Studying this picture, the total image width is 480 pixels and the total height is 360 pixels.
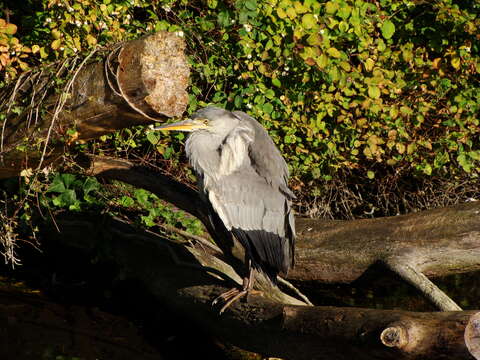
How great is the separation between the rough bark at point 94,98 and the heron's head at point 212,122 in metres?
0.33

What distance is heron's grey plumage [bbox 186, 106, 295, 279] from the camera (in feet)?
11.2

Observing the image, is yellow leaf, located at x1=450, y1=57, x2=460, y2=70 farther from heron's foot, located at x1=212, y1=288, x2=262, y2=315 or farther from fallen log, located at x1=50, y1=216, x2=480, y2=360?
heron's foot, located at x1=212, y1=288, x2=262, y2=315

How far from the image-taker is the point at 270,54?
4.48m

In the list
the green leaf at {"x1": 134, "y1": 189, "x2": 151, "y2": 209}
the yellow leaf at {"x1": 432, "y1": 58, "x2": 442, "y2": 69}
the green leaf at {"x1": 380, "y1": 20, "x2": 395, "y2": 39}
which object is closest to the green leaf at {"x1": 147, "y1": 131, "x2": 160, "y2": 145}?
the green leaf at {"x1": 134, "y1": 189, "x2": 151, "y2": 209}

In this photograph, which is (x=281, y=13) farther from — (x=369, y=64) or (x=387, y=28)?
(x=387, y=28)

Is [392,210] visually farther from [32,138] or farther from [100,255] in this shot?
[32,138]

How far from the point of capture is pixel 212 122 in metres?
3.55

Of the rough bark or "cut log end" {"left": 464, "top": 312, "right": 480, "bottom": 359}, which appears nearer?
"cut log end" {"left": 464, "top": 312, "right": 480, "bottom": 359}

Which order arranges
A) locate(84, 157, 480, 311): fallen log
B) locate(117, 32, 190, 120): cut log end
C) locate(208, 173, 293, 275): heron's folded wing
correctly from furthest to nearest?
locate(84, 157, 480, 311): fallen log → locate(208, 173, 293, 275): heron's folded wing → locate(117, 32, 190, 120): cut log end

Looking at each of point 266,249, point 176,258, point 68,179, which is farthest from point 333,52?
point 68,179

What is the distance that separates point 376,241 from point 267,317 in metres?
1.30

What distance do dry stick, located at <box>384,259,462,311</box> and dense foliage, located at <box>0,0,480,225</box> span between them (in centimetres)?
125

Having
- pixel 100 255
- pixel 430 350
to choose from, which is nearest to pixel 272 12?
pixel 100 255

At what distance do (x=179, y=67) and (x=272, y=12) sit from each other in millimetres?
1370
